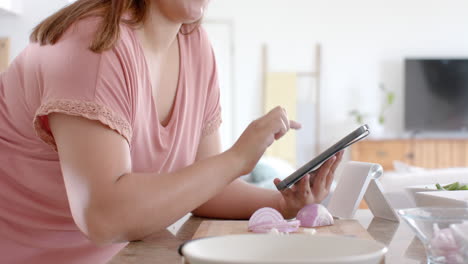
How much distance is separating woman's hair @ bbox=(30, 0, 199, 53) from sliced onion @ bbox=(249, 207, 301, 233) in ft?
1.07

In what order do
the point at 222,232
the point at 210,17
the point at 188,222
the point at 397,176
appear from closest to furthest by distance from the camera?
the point at 222,232 → the point at 188,222 → the point at 397,176 → the point at 210,17

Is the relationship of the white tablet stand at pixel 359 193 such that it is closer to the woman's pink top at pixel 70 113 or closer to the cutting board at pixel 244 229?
the cutting board at pixel 244 229

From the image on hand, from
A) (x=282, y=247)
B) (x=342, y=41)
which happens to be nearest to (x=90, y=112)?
(x=282, y=247)

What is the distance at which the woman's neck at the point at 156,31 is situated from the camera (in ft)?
3.52

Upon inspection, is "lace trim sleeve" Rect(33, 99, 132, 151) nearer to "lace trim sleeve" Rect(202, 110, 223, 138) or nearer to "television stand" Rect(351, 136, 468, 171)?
"lace trim sleeve" Rect(202, 110, 223, 138)

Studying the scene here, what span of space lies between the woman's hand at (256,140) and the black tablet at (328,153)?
77mm

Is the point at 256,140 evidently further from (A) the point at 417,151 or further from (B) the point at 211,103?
(A) the point at 417,151

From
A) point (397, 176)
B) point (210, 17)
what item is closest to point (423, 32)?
point (210, 17)

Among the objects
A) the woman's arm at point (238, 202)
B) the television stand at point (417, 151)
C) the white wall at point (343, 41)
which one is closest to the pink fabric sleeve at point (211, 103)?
the woman's arm at point (238, 202)

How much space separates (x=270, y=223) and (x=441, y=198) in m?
0.26

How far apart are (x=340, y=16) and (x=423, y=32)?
816mm

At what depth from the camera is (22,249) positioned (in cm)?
110

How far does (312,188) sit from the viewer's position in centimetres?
107

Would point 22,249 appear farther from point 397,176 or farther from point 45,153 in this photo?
point 397,176
